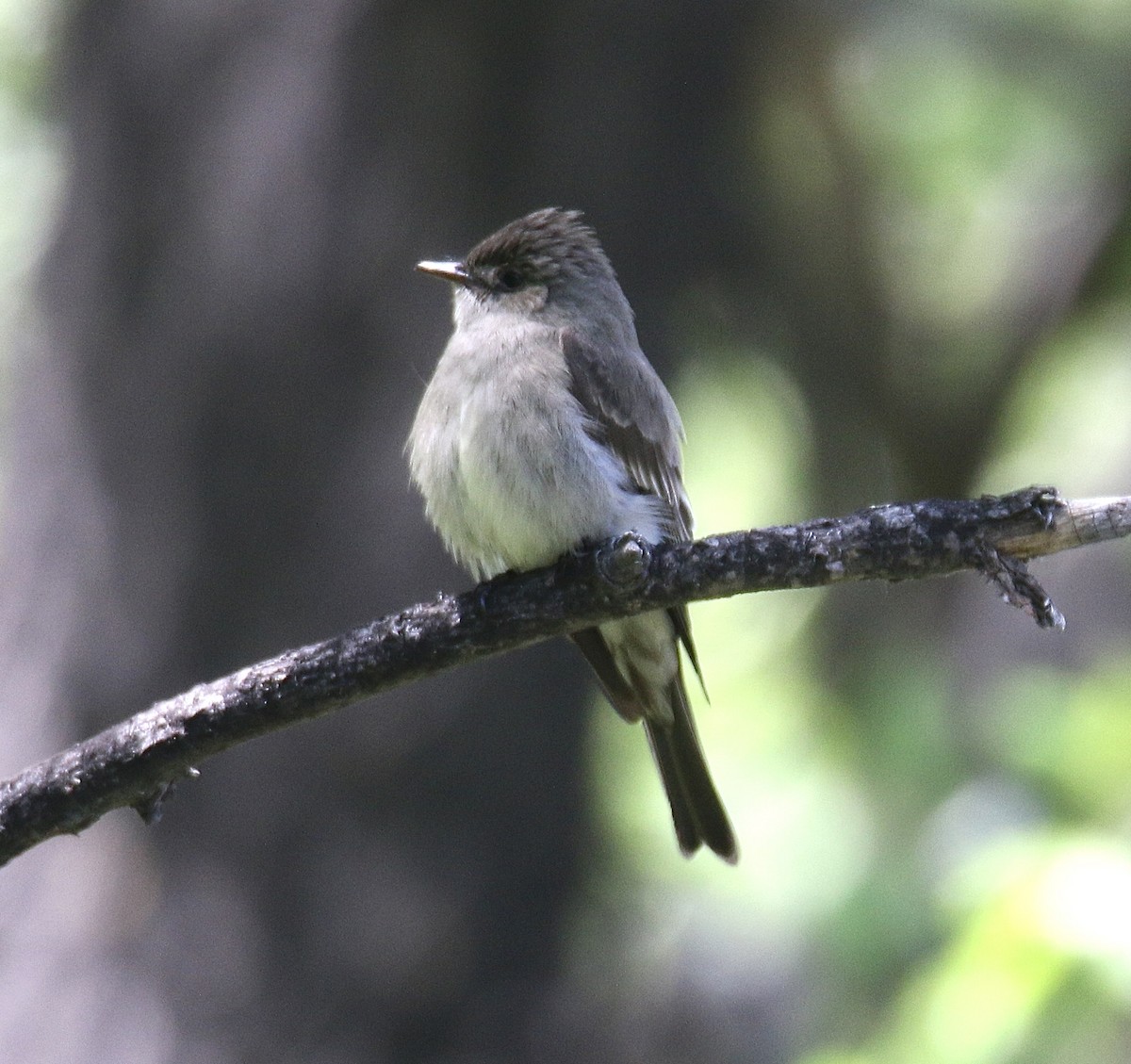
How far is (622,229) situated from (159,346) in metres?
1.82

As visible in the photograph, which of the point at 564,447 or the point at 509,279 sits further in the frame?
the point at 509,279

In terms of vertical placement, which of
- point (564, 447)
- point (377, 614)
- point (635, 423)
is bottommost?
point (564, 447)

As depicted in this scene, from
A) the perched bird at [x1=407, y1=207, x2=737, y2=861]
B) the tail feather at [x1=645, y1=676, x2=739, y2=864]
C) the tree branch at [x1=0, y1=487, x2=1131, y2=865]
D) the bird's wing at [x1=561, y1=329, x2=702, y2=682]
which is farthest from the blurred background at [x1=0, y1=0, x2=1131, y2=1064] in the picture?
the tree branch at [x1=0, y1=487, x2=1131, y2=865]

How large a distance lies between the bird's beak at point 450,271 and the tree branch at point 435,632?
1.76 m

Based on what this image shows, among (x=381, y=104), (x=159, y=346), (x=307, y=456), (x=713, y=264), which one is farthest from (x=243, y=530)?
(x=713, y=264)

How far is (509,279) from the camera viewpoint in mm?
4176

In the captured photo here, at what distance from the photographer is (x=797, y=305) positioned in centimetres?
700

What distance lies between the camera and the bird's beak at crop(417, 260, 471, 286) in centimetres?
406

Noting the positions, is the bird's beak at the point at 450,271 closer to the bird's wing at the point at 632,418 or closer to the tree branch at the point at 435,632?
the bird's wing at the point at 632,418

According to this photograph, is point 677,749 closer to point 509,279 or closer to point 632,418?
point 632,418

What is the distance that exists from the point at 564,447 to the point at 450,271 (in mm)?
Answer: 874

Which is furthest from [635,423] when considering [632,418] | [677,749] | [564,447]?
[677,749]

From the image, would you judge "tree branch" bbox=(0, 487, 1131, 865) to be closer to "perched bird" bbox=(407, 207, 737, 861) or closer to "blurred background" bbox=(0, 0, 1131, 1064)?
"perched bird" bbox=(407, 207, 737, 861)

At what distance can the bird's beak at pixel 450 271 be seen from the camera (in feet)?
13.3
